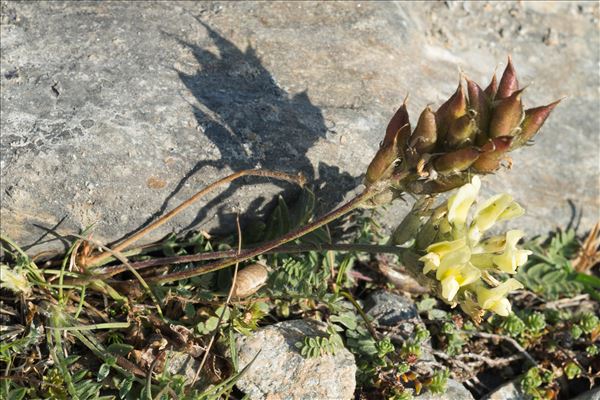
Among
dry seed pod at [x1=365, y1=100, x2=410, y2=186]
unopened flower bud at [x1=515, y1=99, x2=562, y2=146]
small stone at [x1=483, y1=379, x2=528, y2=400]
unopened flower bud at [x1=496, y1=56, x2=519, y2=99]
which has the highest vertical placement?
unopened flower bud at [x1=496, y1=56, x2=519, y2=99]

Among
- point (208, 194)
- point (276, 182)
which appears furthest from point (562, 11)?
point (208, 194)

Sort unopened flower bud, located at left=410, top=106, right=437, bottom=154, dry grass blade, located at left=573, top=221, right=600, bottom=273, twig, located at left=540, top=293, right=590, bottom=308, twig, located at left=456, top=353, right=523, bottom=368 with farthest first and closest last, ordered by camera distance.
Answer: dry grass blade, located at left=573, top=221, right=600, bottom=273 → twig, located at left=540, top=293, right=590, bottom=308 → twig, located at left=456, top=353, right=523, bottom=368 → unopened flower bud, located at left=410, top=106, right=437, bottom=154

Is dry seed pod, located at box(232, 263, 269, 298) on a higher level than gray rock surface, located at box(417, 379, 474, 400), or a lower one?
higher

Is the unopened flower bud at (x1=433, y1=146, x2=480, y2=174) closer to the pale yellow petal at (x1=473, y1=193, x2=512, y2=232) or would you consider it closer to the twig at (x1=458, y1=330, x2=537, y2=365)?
the pale yellow petal at (x1=473, y1=193, x2=512, y2=232)

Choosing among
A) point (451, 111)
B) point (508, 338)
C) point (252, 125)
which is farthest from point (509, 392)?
point (252, 125)

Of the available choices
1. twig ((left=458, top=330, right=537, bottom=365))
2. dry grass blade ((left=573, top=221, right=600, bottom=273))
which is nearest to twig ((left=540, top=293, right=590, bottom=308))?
dry grass blade ((left=573, top=221, right=600, bottom=273))

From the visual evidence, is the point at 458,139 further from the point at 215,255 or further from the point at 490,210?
the point at 215,255

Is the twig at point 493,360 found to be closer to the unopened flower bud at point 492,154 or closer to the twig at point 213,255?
the twig at point 213,255
